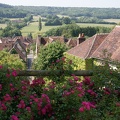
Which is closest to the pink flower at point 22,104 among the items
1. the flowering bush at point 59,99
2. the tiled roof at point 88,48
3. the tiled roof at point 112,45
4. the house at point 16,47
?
the flowering bush at point 59,99

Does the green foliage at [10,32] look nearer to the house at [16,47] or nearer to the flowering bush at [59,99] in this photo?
the house at [16,47]

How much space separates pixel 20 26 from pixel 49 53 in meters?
158

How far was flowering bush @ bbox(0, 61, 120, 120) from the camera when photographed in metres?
4.27

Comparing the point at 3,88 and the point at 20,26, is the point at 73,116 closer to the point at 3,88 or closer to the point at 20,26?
the point at 3,88

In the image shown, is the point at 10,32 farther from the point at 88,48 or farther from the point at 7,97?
the point at 7,97

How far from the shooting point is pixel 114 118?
411 cm

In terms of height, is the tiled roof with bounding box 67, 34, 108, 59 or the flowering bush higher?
the flowering bush

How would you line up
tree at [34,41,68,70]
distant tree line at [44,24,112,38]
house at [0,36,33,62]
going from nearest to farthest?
tree at [34,41,68,70]
house at [0,36,33,62]
distant tree line at [44,24,112,38]

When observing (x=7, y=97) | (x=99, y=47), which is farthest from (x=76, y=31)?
(x=7, y=97)

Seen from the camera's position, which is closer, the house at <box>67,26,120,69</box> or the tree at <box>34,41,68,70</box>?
the house at <box>67,26,120,69</box>

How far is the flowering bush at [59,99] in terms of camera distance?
14.0 feet

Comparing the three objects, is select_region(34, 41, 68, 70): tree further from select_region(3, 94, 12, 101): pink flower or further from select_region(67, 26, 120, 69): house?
select_region(3, 94, 12, 101): pink flower

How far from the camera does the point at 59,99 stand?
474cm

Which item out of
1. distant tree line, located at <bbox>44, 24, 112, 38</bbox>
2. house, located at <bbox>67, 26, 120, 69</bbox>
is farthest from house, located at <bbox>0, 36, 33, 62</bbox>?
distant tree line, located at <bbox>44, 24, 112, 38</bbox>
